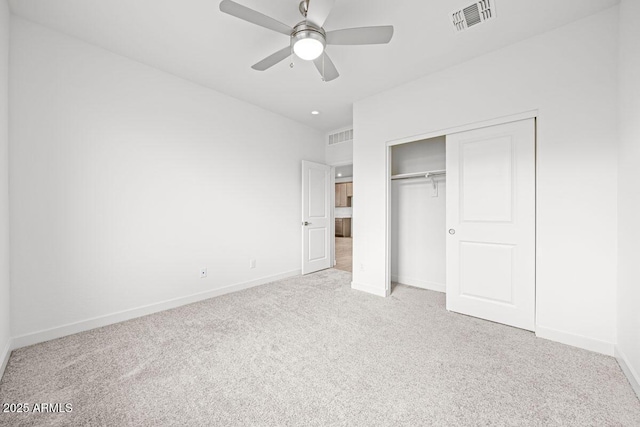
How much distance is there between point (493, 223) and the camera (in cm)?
258

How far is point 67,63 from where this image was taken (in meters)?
2.32

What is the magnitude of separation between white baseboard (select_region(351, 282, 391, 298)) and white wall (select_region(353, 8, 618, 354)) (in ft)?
5.13

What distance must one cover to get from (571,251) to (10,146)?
4.80 meters

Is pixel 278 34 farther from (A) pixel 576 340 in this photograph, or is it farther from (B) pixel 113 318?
(A) pixel 576 340

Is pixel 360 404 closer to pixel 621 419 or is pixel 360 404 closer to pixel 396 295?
pixel 621 419

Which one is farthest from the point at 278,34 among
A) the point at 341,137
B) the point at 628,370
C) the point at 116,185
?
the point at 628,370

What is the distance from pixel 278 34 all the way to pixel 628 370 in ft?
12.2

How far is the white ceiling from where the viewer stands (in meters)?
1.98

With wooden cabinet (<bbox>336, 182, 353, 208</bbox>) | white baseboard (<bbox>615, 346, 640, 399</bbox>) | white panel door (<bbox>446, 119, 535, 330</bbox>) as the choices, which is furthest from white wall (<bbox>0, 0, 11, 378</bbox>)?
wooden cabinet (<bbox>336, 182, 353, 208</bbox>)

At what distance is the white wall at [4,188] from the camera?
1.86 metres

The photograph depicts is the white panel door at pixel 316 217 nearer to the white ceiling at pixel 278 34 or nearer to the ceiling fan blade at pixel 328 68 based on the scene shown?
the white ceiling at pixel 278 34

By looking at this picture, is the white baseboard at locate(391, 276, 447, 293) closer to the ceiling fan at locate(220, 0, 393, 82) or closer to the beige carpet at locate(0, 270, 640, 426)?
the beige carpet at locate(0, 270, 640, 426)

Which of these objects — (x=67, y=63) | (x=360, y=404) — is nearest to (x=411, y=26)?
(x=360, y=404)

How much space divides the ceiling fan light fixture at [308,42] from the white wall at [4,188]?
7.29ft
